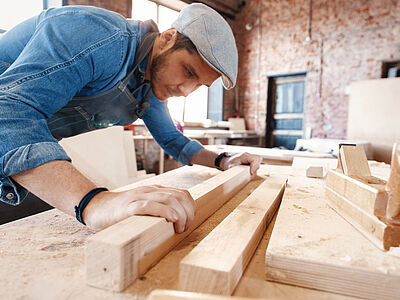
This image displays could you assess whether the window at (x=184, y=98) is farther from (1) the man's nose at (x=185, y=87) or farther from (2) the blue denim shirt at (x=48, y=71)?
(2) the blue denim shirt at (x=48, y=71)

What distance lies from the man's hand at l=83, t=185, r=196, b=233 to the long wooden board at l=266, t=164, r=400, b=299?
0.74 ft

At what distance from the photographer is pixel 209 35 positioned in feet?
3.43

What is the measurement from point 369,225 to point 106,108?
3.64 ft

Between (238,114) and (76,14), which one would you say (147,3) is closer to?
(238,114)

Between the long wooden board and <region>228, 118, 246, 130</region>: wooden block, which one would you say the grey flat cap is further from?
<region>228, 118, 246, 130</region>: wooden block

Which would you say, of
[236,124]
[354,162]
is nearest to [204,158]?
[354,162]

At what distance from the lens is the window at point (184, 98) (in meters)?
5.40

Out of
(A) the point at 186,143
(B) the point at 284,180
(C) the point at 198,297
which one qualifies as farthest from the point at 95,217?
(A) the point at 186,143

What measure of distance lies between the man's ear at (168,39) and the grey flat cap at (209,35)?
0.03m

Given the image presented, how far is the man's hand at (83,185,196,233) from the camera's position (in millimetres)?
672

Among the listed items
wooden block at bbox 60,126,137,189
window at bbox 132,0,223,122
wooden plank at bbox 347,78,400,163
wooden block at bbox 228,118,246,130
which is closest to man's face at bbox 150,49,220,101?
wooden block at bbox 60,126,137,189

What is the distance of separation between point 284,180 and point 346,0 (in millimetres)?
6280

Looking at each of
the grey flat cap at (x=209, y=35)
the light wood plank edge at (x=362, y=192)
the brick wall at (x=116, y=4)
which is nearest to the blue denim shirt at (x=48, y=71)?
the grey flat cap at (x=209, y=35)

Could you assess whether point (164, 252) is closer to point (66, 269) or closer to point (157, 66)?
point (66, 269)
